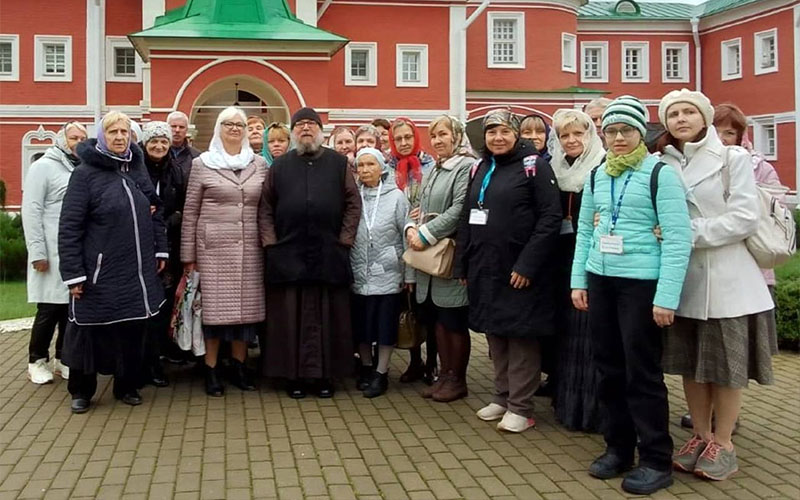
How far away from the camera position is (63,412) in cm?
614

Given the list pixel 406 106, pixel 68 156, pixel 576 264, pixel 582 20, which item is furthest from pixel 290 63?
pixel 582 20

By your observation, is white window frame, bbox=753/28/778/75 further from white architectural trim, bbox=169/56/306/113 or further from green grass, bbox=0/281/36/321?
green grass, bbox=0/281/36/321

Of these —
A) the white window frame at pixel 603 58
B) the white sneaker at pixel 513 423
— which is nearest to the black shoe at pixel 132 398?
the white sneaker at pixel 513 423

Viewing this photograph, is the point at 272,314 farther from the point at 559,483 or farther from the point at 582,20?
the point at 582,20

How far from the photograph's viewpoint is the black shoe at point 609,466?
4.60 meters

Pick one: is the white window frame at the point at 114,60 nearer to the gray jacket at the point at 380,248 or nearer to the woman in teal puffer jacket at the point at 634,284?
the gray jacket at the point at 380,248

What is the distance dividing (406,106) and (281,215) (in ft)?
68.0

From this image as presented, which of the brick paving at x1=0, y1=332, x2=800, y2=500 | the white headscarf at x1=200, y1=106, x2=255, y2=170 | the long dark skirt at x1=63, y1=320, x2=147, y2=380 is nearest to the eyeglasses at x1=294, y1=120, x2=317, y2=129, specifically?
the white headscarf at x1=200, y1=106, x2=255, y2=170

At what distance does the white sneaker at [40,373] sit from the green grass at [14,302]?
15.2 feet

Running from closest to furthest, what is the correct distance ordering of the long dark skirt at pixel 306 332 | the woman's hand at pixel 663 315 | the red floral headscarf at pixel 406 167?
the woman's hand at pixel 663 315 < the long dark skirt at pixel 306 332 < the red floral headscarf at pixel 406 167

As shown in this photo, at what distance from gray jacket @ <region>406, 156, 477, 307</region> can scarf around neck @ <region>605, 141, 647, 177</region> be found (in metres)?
1.65

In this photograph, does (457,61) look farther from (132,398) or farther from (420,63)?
(132,398)

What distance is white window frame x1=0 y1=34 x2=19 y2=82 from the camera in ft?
86.5

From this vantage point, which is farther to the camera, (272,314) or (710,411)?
(272,314)
